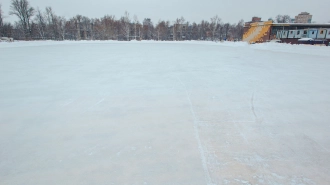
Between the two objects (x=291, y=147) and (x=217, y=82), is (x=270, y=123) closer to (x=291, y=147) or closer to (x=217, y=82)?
(x=291, y=147)

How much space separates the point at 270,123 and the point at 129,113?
217 cm

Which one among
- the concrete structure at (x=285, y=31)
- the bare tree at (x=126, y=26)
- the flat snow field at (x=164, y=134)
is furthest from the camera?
the bare tree at (x=126, y=26)

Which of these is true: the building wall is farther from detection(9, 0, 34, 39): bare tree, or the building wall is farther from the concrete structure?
detection(9, 0, 34, 39): bare tree

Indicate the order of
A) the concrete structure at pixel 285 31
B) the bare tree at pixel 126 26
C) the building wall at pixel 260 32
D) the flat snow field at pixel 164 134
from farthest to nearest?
the bare tree at pixel 126 26
the building wall at pixel 260 32
the concrete structure at pixel 285 31
the flat snow field at pixel 164 134

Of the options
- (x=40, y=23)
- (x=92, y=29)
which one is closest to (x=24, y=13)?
(x=40, y=23)

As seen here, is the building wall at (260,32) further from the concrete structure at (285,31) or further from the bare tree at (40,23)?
the bare tree at (40,23)

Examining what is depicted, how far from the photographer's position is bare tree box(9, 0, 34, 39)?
33.9m

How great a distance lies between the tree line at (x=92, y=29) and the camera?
3459 centimetres

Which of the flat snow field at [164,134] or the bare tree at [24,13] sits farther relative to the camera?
the bare tree at [24,13]

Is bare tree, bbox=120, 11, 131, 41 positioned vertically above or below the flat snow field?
above

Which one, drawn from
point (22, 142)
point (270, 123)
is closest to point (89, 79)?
point (22, 142)

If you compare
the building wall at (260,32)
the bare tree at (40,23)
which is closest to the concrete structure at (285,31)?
the building wall at (260,32)

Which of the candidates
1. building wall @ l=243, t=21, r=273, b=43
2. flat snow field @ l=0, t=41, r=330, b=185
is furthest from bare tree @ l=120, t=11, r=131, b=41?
flat snow field @ l=0, t=41, r=330, b=185

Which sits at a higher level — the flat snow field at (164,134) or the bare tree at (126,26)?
the bare tree at (126,26)
